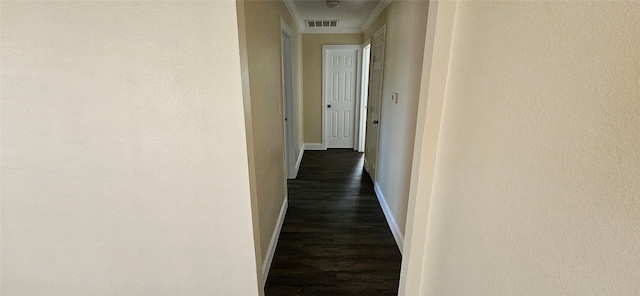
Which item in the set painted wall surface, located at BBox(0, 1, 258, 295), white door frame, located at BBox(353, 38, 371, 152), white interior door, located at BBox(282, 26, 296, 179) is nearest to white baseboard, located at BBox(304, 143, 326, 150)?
white door frame, located at BBox(353, 38, 371, 152)

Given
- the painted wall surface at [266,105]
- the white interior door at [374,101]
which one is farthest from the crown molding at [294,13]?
the white interior door at [374,101]

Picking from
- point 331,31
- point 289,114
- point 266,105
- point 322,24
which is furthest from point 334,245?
point 331,31

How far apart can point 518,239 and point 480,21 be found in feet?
2.16

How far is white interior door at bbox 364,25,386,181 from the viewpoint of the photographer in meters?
3.21

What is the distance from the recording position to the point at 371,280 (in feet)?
6.31

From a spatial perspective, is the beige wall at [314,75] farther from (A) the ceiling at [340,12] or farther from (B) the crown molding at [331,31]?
(A) the ceiling at [340,12]

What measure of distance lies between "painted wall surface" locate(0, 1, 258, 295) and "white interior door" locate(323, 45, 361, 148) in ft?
12.6

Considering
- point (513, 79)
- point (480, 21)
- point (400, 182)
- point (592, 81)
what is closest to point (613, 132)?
point (592, 81)

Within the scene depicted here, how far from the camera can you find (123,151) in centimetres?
117

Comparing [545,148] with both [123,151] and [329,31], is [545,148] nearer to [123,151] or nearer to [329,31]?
[123,151]

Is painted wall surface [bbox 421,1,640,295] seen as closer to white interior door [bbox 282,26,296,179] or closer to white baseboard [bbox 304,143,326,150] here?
white interior door [bbox 282,26,296,179]

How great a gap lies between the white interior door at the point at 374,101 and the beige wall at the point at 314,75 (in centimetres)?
106

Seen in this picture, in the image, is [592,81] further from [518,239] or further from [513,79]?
[518,239]

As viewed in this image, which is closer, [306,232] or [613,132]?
[613,132]
